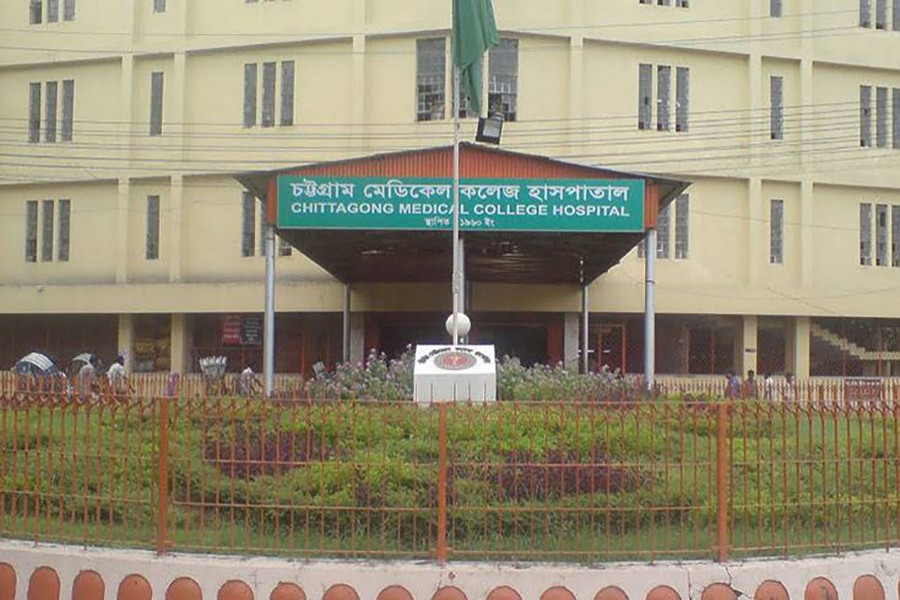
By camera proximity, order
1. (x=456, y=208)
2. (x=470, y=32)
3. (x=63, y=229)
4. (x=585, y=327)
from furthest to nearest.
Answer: (x=63, y=229) → (x=585, y=327) → (x=456, y=208) → (x=470, y=32)

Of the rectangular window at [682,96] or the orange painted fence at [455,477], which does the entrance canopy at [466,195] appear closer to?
the orange painted fence at [455,477]

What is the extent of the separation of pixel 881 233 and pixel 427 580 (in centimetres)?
2783

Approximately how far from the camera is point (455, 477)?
7.29 m

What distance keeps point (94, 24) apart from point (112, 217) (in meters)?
5.89

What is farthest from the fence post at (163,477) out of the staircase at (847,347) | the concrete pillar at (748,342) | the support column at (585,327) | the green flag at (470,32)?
the staircase at (847,347)

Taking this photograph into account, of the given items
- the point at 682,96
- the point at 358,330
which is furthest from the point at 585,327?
the point at 682,96

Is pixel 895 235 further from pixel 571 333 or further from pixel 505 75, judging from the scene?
pixel 505 75

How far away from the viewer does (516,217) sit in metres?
17.5

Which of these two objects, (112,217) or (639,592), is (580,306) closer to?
(112,217)

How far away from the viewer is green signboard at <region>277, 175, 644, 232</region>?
1736cm

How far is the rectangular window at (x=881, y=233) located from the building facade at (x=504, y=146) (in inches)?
4.0

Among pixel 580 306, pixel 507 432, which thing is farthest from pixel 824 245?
pixel 507 432

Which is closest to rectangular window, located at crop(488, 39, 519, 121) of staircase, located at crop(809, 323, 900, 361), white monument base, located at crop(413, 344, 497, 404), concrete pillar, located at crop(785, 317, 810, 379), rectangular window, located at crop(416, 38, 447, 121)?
rectangular window, located at crop(416, 38, 447, 121)

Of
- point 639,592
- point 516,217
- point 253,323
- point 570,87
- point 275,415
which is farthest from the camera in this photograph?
point 253,323
